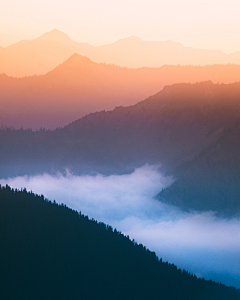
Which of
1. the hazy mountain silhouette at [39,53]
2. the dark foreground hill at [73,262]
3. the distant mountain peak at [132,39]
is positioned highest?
the distant mountain peak at [132,39]

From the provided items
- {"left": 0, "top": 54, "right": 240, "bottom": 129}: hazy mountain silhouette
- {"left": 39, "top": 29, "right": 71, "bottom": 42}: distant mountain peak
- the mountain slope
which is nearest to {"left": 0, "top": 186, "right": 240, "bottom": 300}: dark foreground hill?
the mountain slope

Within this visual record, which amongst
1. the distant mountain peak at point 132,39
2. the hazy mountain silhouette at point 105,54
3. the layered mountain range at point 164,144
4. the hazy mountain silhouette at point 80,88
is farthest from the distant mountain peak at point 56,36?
the layered mountain range at point 164,144

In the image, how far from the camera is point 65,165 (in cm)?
3806

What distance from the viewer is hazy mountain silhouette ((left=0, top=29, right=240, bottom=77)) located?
32.9 m

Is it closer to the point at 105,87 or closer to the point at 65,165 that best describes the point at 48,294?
the point at 65,165

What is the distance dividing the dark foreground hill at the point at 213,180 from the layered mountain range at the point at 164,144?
4.8 inches

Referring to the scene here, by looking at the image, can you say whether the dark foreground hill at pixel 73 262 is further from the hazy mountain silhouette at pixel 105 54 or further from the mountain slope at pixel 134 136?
the hazy mountain silhouette at pixel 105 54

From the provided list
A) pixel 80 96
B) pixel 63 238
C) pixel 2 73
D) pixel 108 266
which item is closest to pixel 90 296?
pixel 108 266

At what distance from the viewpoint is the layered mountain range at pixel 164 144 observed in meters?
38.4

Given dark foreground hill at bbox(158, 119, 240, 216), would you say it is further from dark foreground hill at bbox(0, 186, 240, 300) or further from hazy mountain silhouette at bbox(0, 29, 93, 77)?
hazy mountain silhouette at bbox(0, 29, 93, 77)

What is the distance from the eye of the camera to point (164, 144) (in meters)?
42.6

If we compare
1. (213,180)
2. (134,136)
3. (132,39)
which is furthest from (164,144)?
(132,39)

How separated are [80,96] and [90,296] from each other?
Result: 63.9ft

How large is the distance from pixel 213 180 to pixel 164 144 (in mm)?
9991
